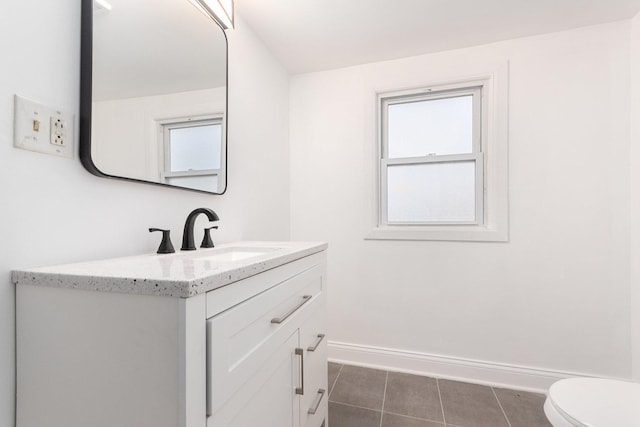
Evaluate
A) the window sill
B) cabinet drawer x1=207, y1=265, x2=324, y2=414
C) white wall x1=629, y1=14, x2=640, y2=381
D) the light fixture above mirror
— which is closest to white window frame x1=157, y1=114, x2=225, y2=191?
the light fixture above mirror

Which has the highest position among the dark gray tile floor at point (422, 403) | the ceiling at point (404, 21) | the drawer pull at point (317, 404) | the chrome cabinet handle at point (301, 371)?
the ceiling at point (404, 21)

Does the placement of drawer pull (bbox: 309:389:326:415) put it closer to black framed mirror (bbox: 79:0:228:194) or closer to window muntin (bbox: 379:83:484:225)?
black framed mirror (bbox: 79:0:228:194)

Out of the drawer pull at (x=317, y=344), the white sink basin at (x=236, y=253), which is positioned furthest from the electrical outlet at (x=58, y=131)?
the drawer pull at (x=317, y=344)

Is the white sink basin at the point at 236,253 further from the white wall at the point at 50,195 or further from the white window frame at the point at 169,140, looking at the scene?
the white window frame at the point at 169,140

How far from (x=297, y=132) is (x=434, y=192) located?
1157mm

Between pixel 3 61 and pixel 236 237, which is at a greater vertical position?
pixel 3 61

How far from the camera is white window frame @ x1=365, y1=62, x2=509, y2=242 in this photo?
189 centimetres

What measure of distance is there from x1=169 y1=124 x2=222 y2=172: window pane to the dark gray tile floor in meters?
1.51

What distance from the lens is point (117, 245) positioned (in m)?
0.94

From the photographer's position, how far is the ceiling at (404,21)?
1.58 m

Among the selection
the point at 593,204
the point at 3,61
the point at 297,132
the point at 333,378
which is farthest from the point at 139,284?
the point at 593,204

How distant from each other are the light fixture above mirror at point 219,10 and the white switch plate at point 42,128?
828 millimetres

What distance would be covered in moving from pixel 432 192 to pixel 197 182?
1.61 metres

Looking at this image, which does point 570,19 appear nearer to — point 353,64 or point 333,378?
point 353,64
